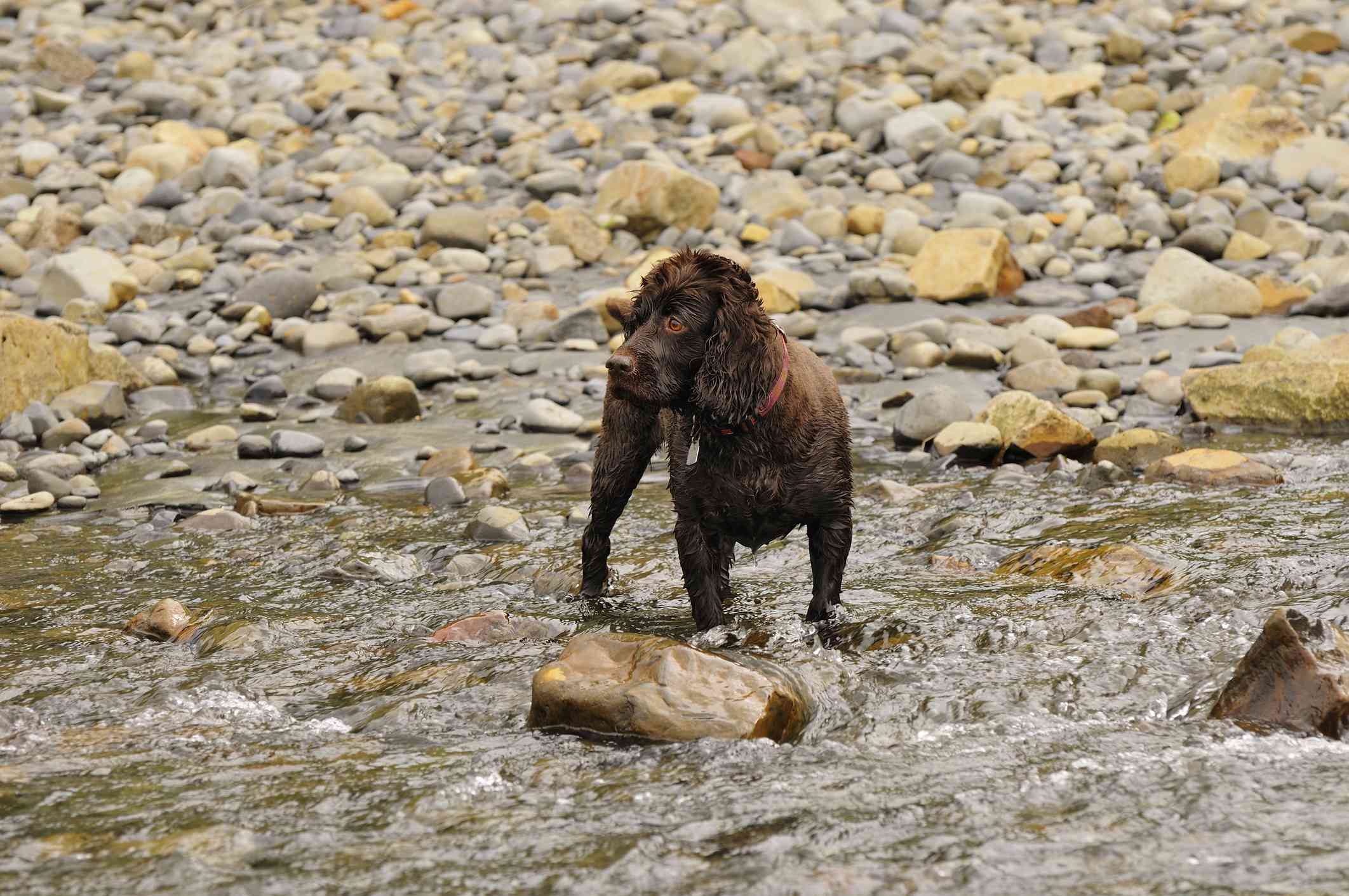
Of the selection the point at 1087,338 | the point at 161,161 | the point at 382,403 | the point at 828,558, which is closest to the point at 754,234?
the point at 1087,338

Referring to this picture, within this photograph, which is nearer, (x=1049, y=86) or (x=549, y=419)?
(x=549, y=419)

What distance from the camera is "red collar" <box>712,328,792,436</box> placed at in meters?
6.18

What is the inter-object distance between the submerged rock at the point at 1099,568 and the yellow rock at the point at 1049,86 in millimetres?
14574

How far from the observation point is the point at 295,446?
11.9 meters

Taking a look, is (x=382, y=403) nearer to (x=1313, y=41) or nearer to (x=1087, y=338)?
(x=1087, y=338)

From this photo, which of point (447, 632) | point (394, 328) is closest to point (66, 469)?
point (394, 328)

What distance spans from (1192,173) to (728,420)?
532 inches

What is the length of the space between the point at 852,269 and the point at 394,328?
17.2 ft

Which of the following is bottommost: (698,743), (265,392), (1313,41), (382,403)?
(265,392)

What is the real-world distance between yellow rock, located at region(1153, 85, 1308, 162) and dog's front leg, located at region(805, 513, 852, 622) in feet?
45.0

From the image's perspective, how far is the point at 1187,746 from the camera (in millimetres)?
5145

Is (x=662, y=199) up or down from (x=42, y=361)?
up

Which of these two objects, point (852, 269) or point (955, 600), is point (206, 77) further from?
point (955, 600)

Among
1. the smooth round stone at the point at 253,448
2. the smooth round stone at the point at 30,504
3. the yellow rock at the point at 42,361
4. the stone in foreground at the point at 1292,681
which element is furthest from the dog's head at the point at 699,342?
the yellow rock at the point at 42,361
